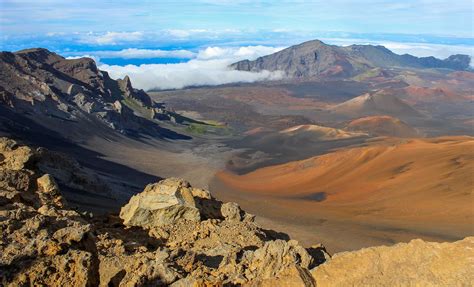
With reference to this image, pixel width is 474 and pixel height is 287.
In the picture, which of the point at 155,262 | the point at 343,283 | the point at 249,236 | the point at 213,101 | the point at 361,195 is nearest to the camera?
the point at 343,283

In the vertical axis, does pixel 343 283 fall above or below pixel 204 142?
above

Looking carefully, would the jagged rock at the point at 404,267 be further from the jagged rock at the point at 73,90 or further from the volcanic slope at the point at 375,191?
the jagged rock at the point at 73,90

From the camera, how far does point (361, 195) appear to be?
1831 inches

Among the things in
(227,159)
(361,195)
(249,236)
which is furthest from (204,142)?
(249,236)

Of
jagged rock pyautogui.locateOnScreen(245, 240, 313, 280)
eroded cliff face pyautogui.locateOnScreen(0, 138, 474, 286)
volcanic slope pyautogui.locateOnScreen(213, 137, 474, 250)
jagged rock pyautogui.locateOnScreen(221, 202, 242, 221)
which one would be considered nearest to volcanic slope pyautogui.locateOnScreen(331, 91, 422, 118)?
volcanic slope pyautogui.locateOnScreen(213, 137, 474, 250)

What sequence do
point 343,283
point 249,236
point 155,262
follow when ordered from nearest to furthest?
1. point 343,283
2. point 155,262
3. point 249,236

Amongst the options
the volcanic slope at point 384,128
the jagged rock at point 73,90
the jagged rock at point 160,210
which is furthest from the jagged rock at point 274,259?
the volcanic slope at point 384,128

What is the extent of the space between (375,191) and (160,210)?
112 feet

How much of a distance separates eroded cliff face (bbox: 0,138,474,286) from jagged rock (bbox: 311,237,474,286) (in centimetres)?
2

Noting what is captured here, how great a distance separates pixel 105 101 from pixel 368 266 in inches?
3903

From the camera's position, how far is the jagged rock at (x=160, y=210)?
16344 mm

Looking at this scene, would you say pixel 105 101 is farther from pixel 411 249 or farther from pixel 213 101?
pixel 411 249

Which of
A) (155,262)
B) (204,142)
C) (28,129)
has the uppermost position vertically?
(155,262)

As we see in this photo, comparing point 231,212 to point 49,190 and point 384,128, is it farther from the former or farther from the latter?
point 384,128
